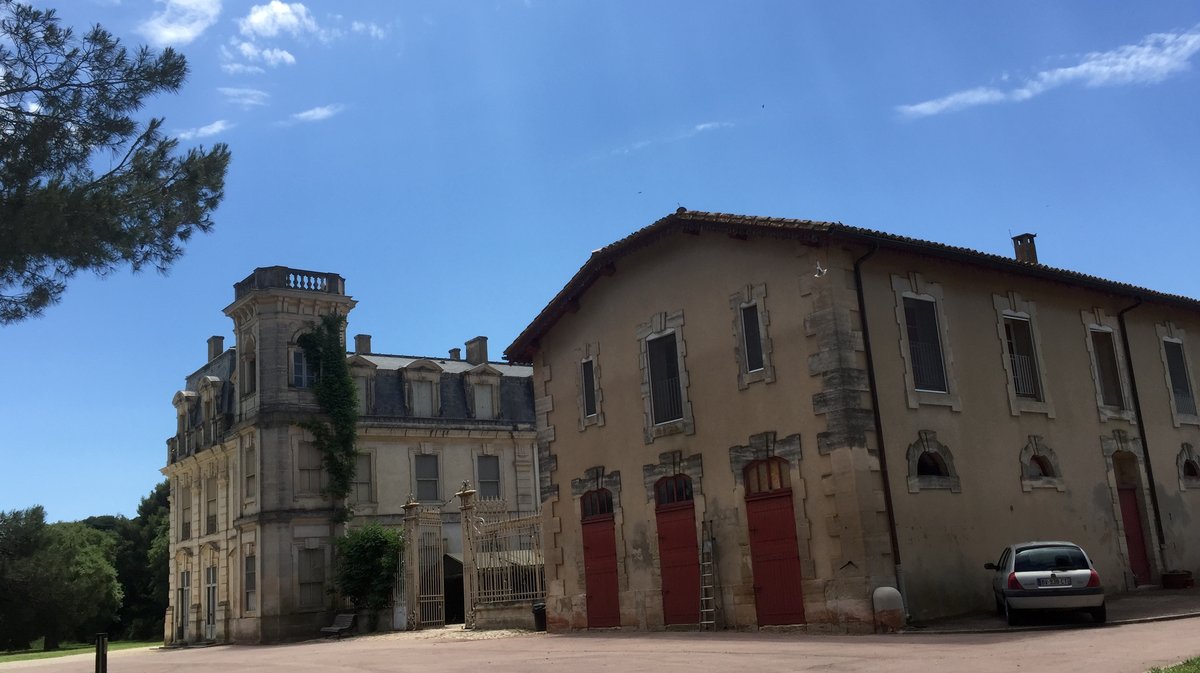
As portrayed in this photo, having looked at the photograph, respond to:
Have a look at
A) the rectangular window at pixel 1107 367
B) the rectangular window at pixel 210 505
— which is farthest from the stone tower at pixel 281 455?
the rectangular window at pixel 1107 367

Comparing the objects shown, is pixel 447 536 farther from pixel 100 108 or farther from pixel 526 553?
pixel 100 108

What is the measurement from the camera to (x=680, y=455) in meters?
20.8

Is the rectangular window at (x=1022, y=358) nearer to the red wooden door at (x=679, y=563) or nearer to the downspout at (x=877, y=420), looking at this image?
the downspout at (x=877, y=420)

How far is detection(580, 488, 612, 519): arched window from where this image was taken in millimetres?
22734

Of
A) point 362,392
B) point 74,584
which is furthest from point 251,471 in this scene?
point 74,584

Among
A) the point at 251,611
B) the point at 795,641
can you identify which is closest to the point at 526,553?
the point at 795,641

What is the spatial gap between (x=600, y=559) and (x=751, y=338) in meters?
6.09

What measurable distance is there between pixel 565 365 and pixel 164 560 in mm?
39134

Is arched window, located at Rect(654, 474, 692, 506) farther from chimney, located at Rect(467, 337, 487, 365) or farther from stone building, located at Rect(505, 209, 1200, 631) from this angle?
chimney, located at Rect(467, 337, 487, 365)

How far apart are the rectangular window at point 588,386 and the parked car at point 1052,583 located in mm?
9910

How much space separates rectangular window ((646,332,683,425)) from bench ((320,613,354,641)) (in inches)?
614

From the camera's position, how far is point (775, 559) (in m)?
18.7

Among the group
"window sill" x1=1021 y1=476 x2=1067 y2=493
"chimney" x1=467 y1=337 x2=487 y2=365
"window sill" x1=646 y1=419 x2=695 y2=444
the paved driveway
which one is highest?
"chimney" x1=467 y1=337 x2=487 y2=365

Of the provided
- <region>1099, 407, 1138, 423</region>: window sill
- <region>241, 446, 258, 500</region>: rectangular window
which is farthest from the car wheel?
<region>241, 446, 258, 500</region>: rectangular window
